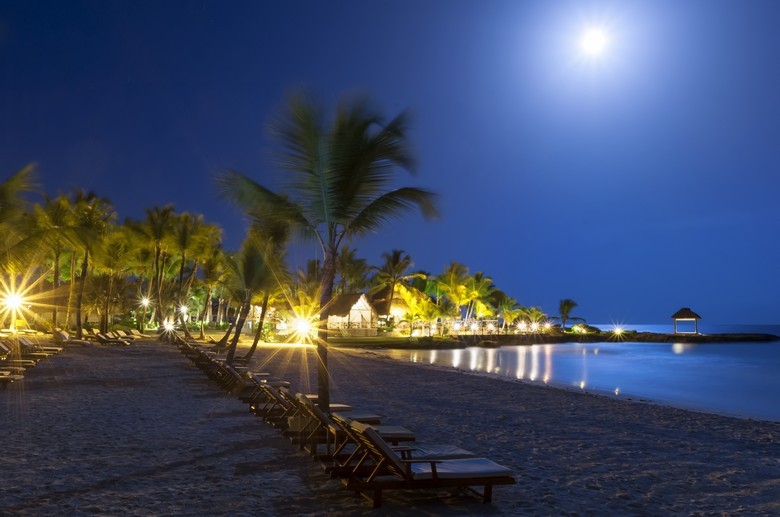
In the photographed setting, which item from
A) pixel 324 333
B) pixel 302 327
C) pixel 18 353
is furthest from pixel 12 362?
pixel 302 327

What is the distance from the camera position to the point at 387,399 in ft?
44.9

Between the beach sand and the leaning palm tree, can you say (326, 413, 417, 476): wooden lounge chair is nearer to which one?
the beach sand

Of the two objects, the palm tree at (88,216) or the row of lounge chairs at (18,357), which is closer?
the row of lounge chairs at (18,357)

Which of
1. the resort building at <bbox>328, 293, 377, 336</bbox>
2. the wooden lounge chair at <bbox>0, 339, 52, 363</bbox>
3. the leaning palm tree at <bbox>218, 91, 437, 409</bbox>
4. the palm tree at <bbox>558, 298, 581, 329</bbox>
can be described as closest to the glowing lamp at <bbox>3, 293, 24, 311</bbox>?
the wooden lounge chair at <bbox>0, 339, 52, 363</bbox>

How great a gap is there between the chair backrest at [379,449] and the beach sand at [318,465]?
0.45 meters

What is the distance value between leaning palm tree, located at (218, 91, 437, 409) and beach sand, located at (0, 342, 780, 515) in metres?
2.05

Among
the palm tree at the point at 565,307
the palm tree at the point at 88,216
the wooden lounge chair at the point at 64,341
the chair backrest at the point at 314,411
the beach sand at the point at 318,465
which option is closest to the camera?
the beach sand at the point at 318,465

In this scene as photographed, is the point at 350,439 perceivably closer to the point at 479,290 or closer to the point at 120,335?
the point at 120,335

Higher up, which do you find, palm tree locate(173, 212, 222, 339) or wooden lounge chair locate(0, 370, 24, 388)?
palm tree locate(173, 212, 222, 339)

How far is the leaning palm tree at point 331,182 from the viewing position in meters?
7.62

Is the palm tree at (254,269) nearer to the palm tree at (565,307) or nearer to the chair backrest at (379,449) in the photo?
the chair backrest at (379,449)

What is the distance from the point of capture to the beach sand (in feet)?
17.3

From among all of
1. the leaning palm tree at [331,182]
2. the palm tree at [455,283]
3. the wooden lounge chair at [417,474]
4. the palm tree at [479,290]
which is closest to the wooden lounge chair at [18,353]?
the leaning palm tree at [331,182]

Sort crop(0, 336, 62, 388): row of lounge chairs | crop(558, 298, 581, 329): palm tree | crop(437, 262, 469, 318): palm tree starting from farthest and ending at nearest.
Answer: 1. crop(558, 298, 581, 329): palm tree
2. crop(437, 262, 469, 318): palm tree
3. crop(0, 336, 62, 388): row of lounge chairs
